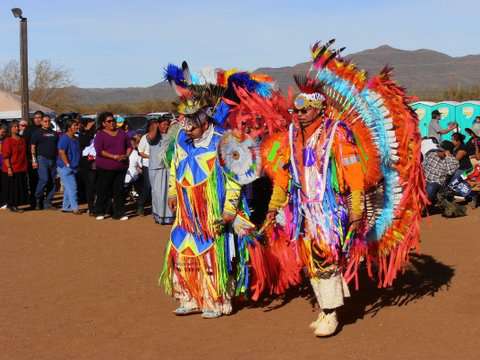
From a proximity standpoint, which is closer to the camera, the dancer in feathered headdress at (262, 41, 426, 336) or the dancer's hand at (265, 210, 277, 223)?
the dancer in feathered headdress at (262, 41, 426, 336)

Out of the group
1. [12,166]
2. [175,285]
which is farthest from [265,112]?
[12,166]

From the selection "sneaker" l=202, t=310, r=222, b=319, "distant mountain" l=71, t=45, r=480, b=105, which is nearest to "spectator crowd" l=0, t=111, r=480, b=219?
"sneaker" l=202, t=310, r=222, b=319

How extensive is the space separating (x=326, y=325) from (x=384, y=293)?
4.67 ft

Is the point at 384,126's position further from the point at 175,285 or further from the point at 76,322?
the point at 76,322

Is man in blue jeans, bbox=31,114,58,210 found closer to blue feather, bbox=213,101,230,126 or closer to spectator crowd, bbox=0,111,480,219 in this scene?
spectator crowd, bbox=0,111,480,219

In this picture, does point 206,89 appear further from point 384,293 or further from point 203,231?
point 384,293

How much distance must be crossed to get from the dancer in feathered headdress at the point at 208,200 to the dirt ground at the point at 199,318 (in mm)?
275

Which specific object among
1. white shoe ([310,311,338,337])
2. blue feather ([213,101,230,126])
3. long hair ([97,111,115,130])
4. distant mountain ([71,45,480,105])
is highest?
distant mountain ([71,45,480,105])

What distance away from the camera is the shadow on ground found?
20.2 ft

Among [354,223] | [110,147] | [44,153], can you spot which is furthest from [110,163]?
[354,223]

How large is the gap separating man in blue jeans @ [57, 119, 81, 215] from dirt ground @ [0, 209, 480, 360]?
3.66 m

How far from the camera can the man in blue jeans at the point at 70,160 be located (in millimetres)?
12398

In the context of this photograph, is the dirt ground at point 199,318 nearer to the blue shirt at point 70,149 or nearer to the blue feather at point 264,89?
the blue feather at point 264,89

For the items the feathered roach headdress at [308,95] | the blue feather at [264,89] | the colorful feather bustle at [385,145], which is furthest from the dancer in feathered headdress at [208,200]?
the colorful feather bustle at [385,145]
